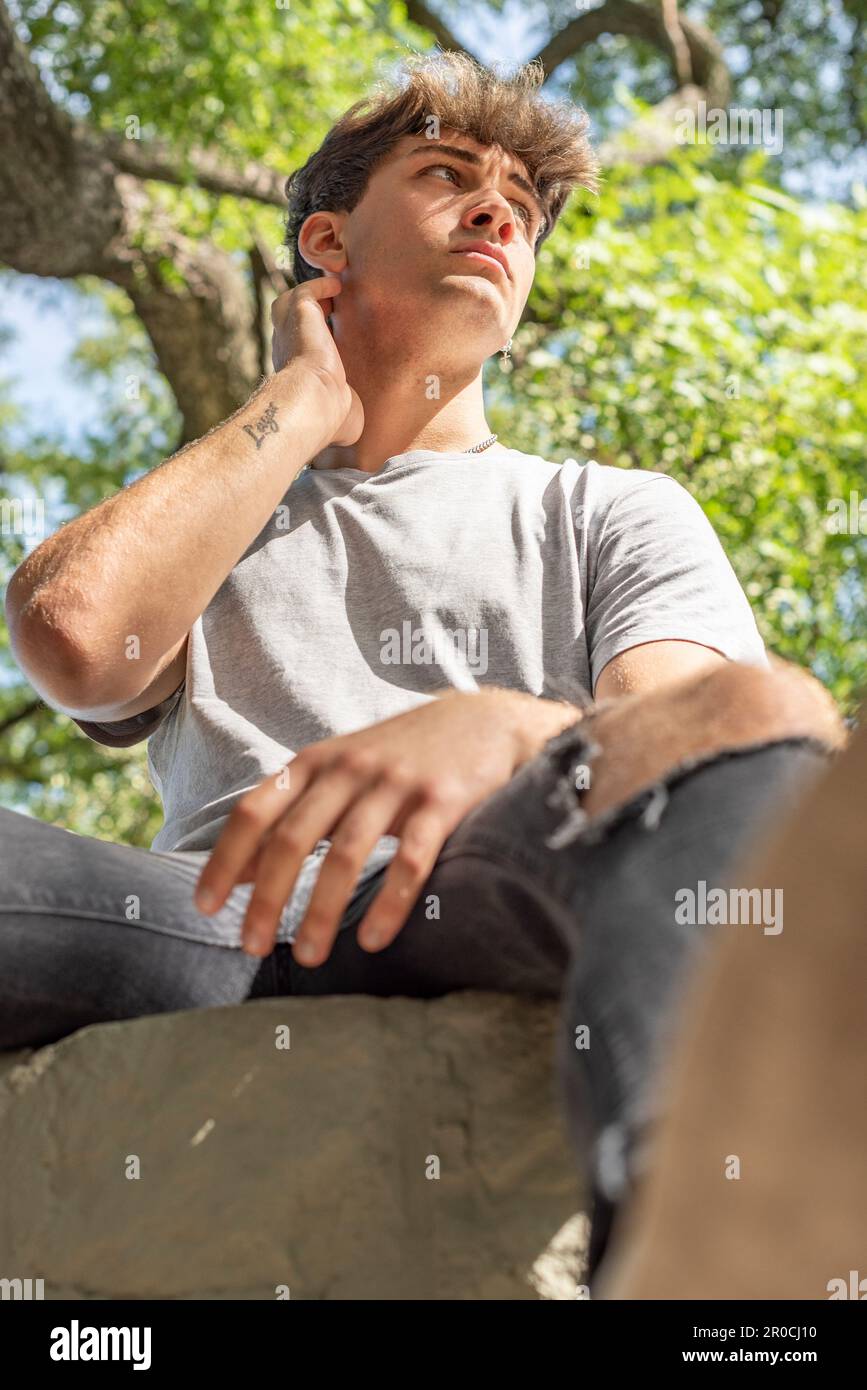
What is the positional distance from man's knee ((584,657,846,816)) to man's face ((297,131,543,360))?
1.33 metres

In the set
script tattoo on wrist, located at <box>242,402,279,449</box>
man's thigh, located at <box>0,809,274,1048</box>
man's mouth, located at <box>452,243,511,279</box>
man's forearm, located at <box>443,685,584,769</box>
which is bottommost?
man's thigh, located at <box>0,809,274,1048</box>

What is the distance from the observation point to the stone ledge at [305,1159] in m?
1.15

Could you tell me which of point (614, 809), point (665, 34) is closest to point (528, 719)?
point (614, 809)

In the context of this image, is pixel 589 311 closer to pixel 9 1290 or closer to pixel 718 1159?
pixel 9 1290

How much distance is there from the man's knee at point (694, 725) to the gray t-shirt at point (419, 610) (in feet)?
1.97

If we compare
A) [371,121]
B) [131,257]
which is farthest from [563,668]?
[131,257]

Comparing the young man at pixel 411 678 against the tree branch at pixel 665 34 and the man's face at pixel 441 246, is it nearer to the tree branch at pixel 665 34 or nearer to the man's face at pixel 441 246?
the man's face at pixel 441 246

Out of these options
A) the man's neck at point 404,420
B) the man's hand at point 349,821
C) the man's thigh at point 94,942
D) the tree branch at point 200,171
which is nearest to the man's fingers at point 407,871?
the man's hand at point 349,821

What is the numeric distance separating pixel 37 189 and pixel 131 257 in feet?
1.88

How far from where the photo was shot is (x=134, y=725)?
6.22 ft

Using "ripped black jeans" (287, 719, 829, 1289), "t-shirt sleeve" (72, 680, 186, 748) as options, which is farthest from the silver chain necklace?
"ripped black jeans" (287, 719, 829, 1289)

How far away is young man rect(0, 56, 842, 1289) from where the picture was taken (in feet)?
2.92

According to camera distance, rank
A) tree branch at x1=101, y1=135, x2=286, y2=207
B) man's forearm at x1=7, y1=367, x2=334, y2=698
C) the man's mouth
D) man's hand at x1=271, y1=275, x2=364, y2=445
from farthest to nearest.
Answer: tree branch at x1=101, y1=135, x2=286, y2=207 → the man's mouth → man's hand at x1=271, y1=275, x2=364, y2=445 → man's forearm at x1=7, y1=367, x2=334, y2=698

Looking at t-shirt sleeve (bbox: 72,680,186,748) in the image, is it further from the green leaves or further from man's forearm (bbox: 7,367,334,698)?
the green leaves
